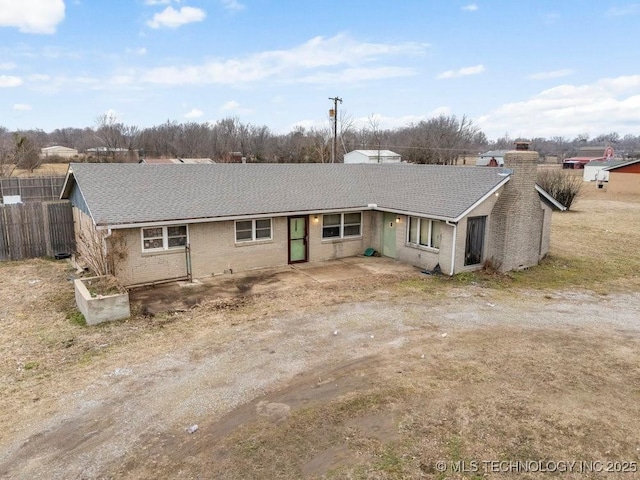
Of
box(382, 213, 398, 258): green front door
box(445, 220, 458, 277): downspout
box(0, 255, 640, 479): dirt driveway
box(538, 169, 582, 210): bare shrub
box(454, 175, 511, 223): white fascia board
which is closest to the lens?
box(0, 255, 640, 479): dirt driveway

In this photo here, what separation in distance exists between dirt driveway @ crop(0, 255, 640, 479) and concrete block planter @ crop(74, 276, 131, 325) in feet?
1.67

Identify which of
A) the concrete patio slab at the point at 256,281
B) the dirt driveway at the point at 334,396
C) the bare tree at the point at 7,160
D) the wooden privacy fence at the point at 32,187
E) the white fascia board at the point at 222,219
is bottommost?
the dirt driveway at the point at 334,396

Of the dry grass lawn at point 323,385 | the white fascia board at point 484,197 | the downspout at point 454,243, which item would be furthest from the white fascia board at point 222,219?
the white fascia board at point 484,197

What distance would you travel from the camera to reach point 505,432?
22.7ft

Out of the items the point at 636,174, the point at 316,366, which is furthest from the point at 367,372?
the point at 636,174

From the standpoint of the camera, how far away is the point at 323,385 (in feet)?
27.3

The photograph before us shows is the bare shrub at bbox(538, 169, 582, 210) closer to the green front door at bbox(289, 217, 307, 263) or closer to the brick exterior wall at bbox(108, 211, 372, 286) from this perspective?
the brick exterior wall at bbox(108, 211, 372, 286)

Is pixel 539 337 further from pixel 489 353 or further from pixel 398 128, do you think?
pixel 398 128

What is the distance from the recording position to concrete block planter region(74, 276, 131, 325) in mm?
11044

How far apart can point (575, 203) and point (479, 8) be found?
2378cm

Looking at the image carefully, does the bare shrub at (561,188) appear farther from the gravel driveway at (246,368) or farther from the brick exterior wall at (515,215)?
the gravel driveway at (246,368)

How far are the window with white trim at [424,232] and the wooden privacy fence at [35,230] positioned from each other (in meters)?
14.0

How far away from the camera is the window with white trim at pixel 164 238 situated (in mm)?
14312

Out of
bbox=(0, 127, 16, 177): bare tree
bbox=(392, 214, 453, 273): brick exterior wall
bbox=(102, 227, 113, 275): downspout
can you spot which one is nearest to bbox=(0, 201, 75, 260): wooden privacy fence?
bbox=(102, 227, 113, 275): downspout
